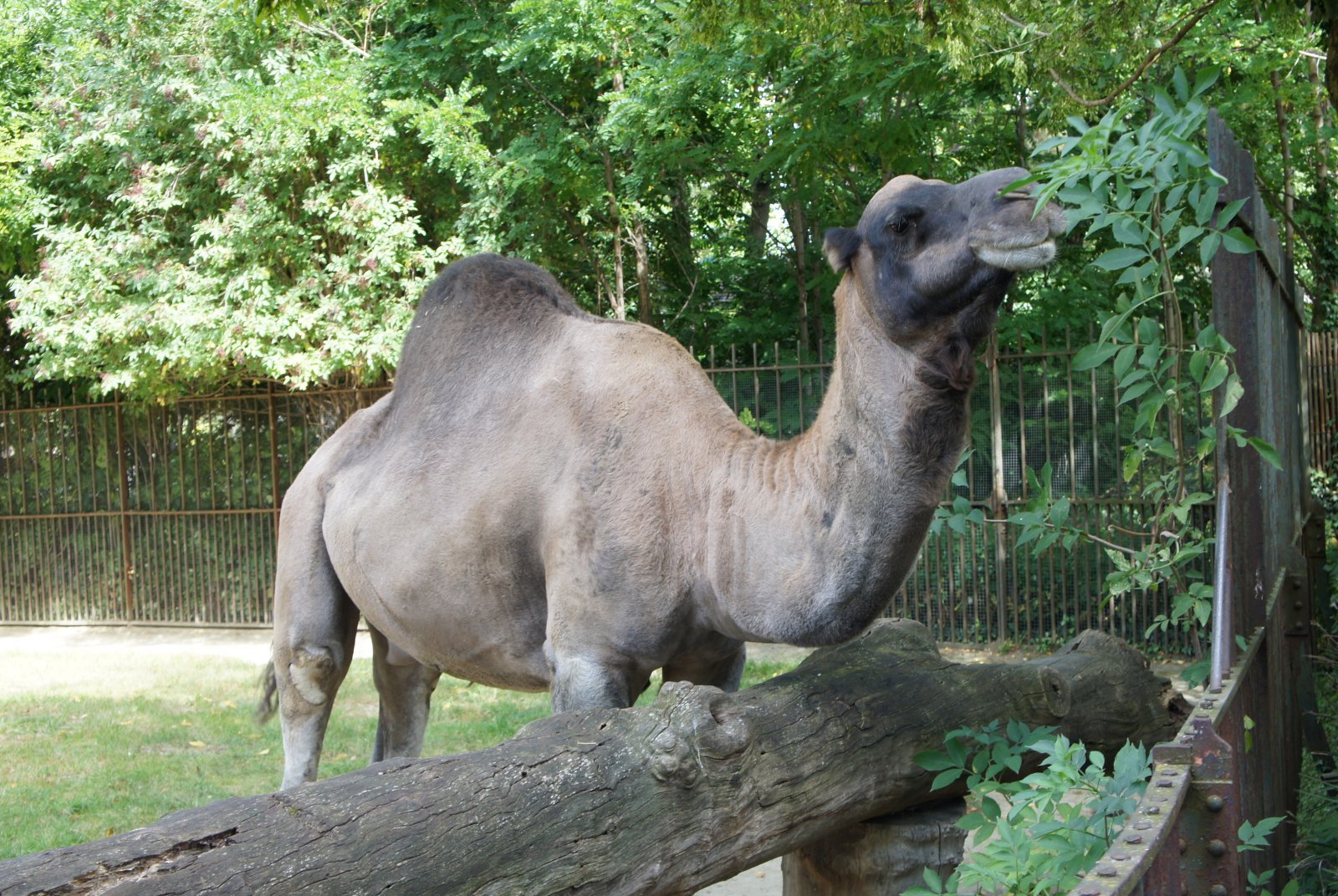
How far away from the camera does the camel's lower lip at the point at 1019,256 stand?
2.71m

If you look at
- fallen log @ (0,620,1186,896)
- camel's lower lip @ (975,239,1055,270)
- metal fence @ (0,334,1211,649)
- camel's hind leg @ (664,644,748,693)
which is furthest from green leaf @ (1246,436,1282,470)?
metal fence @ (0,334,1211,649)

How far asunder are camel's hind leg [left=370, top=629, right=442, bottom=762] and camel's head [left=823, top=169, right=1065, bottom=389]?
276 cm

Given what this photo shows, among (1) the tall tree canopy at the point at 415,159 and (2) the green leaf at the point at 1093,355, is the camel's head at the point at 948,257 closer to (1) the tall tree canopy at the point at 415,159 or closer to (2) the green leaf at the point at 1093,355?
(2) the green leaf at the point at 1093,355

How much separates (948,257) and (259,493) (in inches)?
493

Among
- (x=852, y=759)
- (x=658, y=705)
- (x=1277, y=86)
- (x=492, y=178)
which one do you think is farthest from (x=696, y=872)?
(x=1277, y=86)

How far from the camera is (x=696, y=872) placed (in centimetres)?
261

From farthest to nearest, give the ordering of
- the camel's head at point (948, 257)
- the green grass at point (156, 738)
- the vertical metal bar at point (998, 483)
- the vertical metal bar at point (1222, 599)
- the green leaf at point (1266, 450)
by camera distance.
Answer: the vertical metal bar at point (998, 483), the green grass at point (156, 738), the camel's head at point (948, 257), the green leaf at point (1266, 450), the vertical metal bar at point (1222, 599)

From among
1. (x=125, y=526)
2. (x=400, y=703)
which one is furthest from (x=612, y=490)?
(x=125, y=526)

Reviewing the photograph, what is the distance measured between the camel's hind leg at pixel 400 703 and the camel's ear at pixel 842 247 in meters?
2.65

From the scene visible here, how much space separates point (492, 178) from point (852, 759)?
9.95 meters

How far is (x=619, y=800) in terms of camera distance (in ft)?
7.97

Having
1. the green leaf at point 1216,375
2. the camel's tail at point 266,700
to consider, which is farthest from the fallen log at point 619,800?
the camel's tail at point 266,700

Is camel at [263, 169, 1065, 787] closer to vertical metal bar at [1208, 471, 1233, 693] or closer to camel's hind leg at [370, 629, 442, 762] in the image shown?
camel's hind leg at [370, 629, 442, 762]

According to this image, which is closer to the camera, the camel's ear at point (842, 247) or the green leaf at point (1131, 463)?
the camel's ear at point (842, 247)
